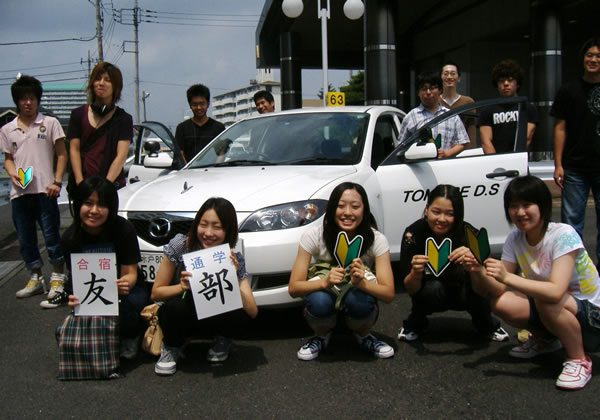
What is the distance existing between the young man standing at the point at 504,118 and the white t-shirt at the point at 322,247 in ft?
6.55

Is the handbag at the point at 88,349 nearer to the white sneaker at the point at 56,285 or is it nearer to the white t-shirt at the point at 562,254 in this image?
the white sneaker at the point at 56,285

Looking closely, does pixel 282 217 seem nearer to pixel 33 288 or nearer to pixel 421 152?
pixel 421 152

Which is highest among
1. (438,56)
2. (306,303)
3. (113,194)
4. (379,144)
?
(438,56)

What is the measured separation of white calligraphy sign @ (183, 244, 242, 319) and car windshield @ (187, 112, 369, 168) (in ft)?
5.29

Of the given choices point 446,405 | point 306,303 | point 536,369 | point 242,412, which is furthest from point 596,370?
point 242,412

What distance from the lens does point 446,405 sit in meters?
2.84

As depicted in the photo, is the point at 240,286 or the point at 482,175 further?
the point at 482,175

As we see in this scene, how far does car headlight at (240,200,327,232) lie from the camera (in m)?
3.72

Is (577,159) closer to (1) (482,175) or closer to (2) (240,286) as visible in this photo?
(1) (482,175)

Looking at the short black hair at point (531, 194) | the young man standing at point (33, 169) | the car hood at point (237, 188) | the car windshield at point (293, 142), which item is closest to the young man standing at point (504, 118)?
the car windshield at point (293, 142)

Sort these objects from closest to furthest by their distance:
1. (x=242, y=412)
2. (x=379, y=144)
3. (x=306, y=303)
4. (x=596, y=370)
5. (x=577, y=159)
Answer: (x=242, y=412), (x=596, y=370), (x=306, y=303), (x=577, y=159), (x=379, y=144)

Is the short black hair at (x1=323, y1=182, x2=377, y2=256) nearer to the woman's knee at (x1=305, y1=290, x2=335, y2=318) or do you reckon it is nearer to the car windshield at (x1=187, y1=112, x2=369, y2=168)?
the woman's knee at (x1=305, y1=290, x2=335, y2=318)

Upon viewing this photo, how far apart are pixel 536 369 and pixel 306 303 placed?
4.10 ft

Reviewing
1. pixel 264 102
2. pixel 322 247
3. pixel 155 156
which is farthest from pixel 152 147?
pixel 322 247
